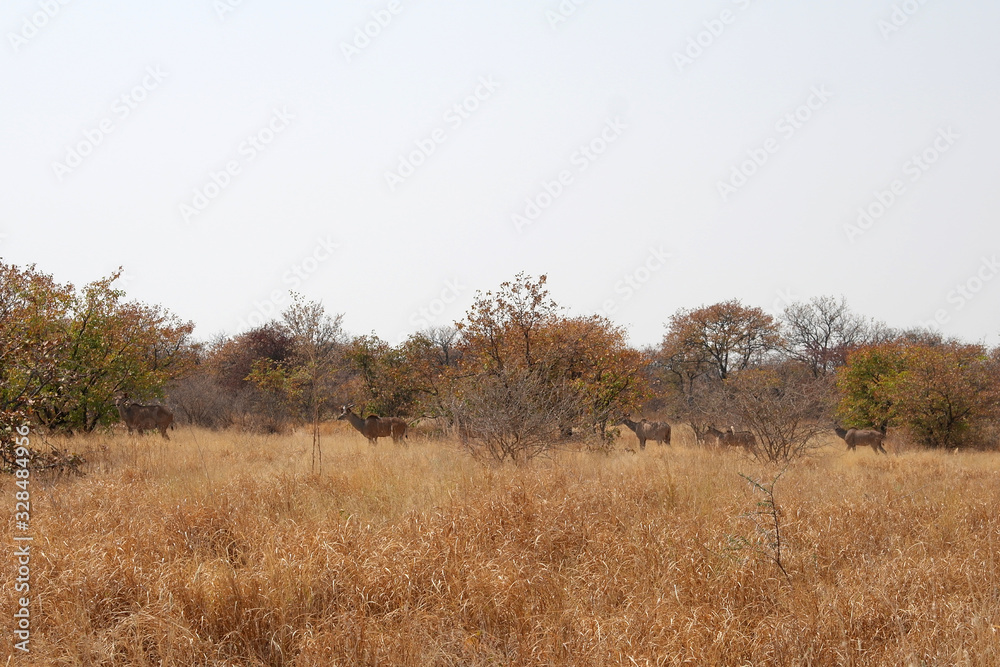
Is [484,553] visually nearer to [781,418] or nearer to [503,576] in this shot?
[503,576]

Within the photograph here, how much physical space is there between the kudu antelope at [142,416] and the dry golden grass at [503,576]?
951 centimetres

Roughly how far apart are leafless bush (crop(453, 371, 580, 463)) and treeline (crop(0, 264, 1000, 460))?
34 millimetres

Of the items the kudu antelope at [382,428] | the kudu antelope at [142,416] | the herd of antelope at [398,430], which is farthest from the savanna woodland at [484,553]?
the kudu antelope at [382,428]

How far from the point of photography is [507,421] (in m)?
9.79

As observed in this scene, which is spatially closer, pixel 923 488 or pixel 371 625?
pixel 371 625

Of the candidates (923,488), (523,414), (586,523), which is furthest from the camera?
(523,414)

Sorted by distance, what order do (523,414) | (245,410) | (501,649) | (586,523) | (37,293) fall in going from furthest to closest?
(245,410) < (37,293) < (523,414) < (586,523) < (501,649)

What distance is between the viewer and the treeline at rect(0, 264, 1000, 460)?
10.0 meters

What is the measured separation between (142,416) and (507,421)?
10.8 meters

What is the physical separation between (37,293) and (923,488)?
525 inches

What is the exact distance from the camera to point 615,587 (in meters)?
4.44

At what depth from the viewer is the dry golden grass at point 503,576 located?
363 cm

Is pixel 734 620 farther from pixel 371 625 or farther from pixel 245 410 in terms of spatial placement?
pixel 245 410

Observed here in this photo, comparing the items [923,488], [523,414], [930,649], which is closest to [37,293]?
[523,414]
